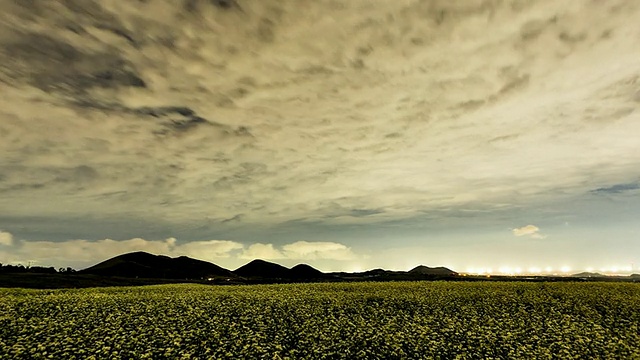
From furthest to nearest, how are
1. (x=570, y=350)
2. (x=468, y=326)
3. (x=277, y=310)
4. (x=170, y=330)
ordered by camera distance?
(x=277, y=310)
(x=468, y=326)
(x=170, y=330)
(x=570, y=350)

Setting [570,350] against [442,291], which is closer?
[570,350]

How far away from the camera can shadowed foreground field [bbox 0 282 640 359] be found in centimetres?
3425

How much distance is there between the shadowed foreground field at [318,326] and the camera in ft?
112

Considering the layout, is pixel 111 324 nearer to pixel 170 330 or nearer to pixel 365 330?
pixel 170 330

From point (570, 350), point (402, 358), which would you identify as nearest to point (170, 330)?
point (402, 358)

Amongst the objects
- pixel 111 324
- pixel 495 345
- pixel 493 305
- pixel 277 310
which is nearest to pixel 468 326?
pixel 495 345

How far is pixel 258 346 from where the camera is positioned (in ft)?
115

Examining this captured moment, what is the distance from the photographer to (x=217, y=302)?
5181cm

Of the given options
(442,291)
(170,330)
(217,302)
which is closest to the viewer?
(170,330)

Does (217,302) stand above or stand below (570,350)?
above

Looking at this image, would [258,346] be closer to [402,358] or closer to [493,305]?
[402,358]

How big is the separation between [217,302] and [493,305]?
35714 mm

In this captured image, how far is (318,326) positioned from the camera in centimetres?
4147

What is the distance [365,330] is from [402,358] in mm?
7415
